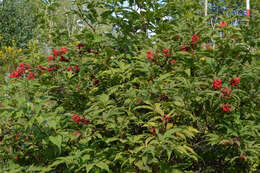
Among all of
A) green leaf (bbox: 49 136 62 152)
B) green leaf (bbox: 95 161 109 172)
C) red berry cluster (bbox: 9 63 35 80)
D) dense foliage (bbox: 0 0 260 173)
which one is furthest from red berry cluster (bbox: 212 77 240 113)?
red berry cluster (bbox: 9 63 35 80)

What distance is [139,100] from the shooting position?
8.32ft

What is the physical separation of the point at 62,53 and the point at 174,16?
1.66 meters

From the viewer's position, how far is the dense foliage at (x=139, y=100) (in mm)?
2428

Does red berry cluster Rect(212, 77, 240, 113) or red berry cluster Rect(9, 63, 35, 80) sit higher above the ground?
red berry cluster Rect(9, 63, 35, 80)

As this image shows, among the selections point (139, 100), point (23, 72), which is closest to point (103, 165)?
point (139, 100)

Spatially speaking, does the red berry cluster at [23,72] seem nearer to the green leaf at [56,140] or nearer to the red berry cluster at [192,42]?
the green leaf at [56,140]

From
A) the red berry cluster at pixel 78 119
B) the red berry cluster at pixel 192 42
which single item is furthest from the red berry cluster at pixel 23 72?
the red berry cluster at pixel 192 42

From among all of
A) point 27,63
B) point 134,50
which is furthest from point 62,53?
point 134,50

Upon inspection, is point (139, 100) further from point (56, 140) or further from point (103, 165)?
point (56, 140)

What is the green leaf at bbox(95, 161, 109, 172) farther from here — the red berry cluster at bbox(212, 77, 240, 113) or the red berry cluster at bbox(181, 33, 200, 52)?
the red berry cluster at bbox(181, 33, 200, 52)

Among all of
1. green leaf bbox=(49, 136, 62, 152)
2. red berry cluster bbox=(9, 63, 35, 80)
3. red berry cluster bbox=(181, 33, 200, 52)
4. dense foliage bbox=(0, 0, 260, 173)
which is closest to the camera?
green leaf bbox=(49, 136, 62, 152)

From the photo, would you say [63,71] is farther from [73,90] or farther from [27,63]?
[27,63]

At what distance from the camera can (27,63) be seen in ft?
10.5

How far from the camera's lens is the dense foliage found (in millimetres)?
2428
